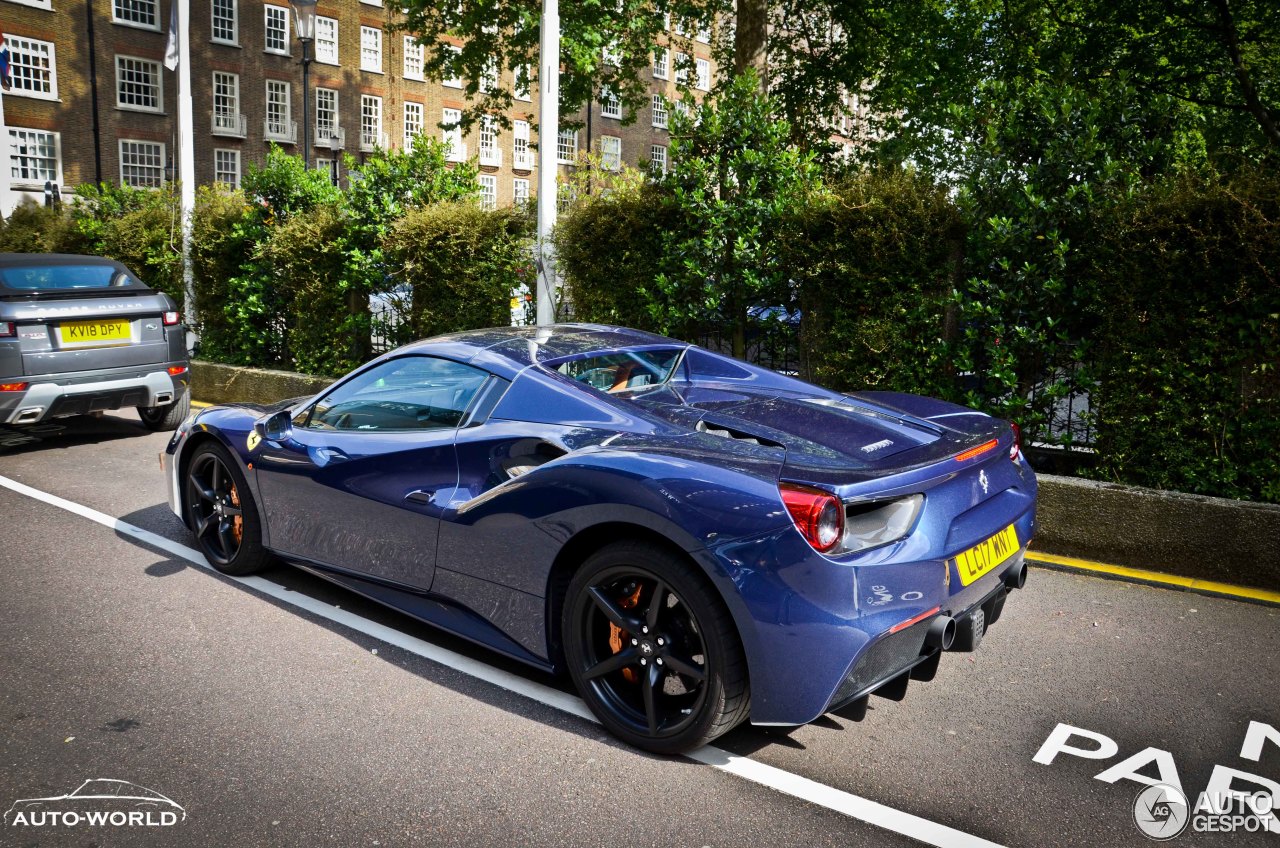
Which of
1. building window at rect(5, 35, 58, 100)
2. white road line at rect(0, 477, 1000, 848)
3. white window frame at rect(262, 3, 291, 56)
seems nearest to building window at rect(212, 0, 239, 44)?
white window frame at rect(262, 3, 291, 56)

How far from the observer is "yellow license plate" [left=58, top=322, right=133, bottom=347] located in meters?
8.45

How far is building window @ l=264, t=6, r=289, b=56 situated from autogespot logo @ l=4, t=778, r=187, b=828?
45198 millimetres

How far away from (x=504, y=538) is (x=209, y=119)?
143 ft

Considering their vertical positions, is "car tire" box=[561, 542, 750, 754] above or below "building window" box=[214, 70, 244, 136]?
below

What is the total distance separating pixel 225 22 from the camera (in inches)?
1626

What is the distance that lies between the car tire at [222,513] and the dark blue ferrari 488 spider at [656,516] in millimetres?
192

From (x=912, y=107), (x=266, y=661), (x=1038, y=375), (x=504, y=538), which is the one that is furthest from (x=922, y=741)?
(x=912, y=107)

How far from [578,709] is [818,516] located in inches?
53.1

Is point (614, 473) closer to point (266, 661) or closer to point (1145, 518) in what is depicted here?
point (266, 661)

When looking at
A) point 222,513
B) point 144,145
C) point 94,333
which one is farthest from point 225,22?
point 222,513

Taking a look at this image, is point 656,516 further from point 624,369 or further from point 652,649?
point 624,369

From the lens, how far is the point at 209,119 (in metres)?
41.2

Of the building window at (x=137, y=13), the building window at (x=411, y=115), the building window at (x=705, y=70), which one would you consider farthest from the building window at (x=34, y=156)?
the building window at (x=705, y=70)

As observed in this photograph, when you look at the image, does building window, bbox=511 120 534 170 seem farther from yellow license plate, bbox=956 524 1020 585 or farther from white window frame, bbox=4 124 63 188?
yellow license plate, bbox=956 524 1020 585
